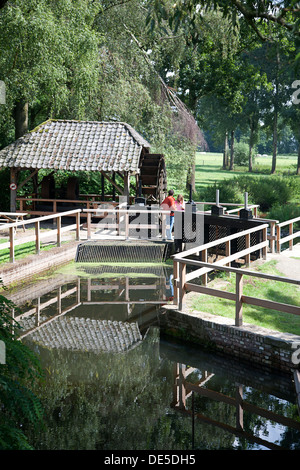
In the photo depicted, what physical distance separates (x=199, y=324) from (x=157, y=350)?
0.78 metres

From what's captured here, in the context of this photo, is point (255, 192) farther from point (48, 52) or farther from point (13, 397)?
point (13, 397)

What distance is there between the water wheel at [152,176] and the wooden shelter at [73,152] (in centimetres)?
64

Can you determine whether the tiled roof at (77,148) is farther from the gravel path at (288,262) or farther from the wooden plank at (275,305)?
the wooden plank at (275,305)

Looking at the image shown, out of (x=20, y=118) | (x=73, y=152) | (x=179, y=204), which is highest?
(x=20, y=118)

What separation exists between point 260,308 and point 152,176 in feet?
40.7

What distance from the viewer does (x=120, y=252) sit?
1708 cm

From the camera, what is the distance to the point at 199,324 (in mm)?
9820

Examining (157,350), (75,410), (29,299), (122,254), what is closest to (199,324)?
(157,350)

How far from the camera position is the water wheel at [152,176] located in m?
23.0

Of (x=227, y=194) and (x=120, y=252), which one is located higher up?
(x=227, y=194)

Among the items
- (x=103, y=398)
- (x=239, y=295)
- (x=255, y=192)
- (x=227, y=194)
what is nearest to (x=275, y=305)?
(x=239, y=295)

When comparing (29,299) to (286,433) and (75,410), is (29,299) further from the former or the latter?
(286,433)

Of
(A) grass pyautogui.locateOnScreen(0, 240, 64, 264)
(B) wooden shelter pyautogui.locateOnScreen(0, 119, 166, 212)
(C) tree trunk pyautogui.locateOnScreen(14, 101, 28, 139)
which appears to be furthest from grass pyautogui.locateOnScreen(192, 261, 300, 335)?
(C) tree trunk pyautogui.locateOnScreen(14, 101, 28, 139)

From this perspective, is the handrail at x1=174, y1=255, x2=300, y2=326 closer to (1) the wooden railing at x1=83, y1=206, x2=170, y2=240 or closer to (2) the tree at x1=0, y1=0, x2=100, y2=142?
(1) the wooden railing at x1=83, y1=206, x2=170, y2=240
